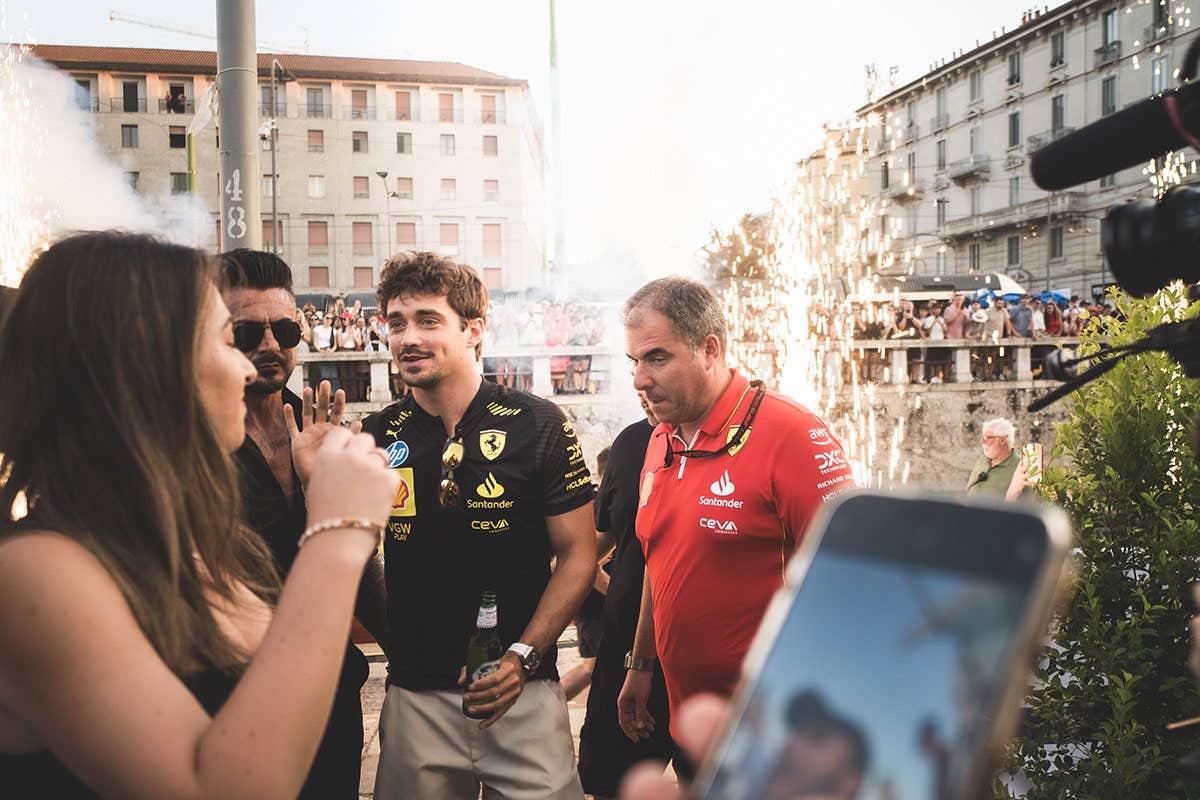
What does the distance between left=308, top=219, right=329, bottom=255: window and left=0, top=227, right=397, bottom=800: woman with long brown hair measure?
60.3m

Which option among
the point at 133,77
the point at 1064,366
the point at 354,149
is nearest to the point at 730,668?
the point at 1064,366

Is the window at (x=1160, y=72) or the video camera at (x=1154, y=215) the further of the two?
the window at (x=1160, y=72)

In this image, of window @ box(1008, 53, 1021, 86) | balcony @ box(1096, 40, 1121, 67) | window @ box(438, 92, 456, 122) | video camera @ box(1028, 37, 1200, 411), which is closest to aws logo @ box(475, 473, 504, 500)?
video camera @ box(1028, 37, 1200, 411)

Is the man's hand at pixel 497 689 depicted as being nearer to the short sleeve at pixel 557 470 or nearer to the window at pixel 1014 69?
the short sleeve at pixel 557 470

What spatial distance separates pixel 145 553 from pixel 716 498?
1.83 meters

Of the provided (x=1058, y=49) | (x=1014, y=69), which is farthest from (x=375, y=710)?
(x=1014, y=69)

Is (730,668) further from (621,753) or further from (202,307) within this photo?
(202,307)

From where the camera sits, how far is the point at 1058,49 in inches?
1730

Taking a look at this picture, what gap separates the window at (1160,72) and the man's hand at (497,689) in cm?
4639

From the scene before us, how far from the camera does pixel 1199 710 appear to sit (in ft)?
8.99

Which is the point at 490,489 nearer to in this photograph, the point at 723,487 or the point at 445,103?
the point at 723,487

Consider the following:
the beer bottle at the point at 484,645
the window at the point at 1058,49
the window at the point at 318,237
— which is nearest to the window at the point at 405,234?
the window at the point at 318,237

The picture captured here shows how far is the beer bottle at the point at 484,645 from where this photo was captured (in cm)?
293

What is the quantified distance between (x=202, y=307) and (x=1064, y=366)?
Answer: 1420 mm
